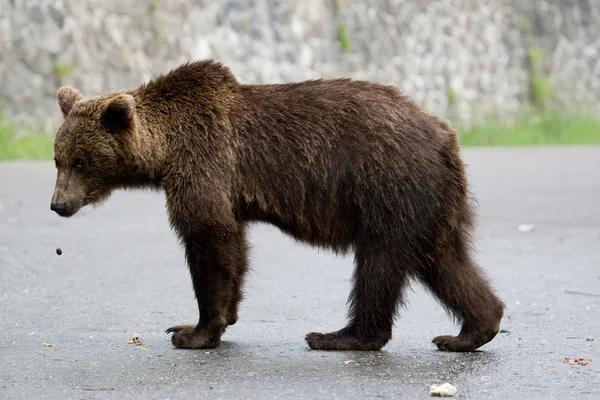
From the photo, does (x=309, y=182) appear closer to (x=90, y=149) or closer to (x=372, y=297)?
(x=372, y=297)

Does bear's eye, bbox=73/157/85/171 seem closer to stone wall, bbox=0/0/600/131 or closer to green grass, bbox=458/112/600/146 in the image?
stone wall, bbox=0/0/600/131

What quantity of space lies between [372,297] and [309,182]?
28.9 inches

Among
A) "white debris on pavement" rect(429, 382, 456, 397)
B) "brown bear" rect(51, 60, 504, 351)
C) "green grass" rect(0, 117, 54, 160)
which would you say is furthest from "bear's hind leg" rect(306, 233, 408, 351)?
"green grass" rect(0, 117, 54, 160)

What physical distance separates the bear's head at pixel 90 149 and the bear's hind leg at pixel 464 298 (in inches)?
74.6

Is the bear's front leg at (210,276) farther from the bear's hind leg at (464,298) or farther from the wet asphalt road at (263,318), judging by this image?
the bear's hind leg at (464,298)

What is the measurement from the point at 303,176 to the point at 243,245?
2.30 feet

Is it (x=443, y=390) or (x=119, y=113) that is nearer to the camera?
(x=443, y=390)

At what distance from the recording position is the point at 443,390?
5434 millimetres

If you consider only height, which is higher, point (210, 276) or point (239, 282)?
point (210, 276)

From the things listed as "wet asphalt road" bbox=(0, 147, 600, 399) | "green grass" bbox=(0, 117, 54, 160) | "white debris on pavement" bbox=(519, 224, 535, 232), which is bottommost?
"green grass" bbox=(0, 117, 54, 160)

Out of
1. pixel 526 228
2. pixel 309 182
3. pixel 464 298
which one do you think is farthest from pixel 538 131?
pixel 309 182

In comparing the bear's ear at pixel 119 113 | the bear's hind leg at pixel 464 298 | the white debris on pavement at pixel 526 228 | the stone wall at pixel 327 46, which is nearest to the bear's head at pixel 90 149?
the bear's ear at pixel 119 113

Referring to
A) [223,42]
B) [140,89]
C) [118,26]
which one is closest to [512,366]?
[140,89]

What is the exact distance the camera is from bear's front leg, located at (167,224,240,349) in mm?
6426
